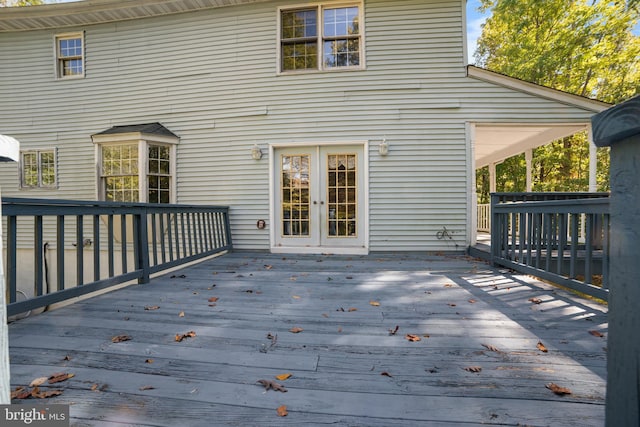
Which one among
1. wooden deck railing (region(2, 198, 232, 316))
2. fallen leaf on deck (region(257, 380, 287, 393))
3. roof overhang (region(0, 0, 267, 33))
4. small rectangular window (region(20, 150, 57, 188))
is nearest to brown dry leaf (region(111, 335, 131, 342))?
wooden deck railing (region(2, 198, 232, 316))

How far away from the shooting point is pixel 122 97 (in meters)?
6.34

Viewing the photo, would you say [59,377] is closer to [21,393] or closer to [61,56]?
[21,393]

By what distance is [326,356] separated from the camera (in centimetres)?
171

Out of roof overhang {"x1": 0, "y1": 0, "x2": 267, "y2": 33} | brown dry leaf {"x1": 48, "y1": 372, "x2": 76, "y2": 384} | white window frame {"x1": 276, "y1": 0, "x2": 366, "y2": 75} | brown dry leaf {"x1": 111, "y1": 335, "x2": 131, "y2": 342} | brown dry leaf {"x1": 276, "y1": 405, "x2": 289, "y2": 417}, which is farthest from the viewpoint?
roof overhang {"x1": 0, "y1": 0, "x2": 267, "y2": 33}

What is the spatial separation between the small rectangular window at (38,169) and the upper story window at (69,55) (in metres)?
1.78

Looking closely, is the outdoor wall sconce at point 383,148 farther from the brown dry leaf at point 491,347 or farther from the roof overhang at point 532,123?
the brown dry leaf at point 491,347

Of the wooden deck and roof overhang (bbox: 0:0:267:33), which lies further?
roof overhang (bbox: 0:0:267:33)

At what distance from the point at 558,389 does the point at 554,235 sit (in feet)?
10.3

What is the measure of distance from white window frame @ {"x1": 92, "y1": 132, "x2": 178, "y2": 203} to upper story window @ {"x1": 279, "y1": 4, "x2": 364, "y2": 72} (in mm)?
2750

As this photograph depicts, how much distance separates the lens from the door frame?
548 centimetres

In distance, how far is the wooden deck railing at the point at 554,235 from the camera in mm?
2512

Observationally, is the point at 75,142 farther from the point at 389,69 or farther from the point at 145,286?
the point at 389,69

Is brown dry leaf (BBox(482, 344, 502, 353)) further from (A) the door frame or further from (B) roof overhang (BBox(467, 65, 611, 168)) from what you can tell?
(B) roof overhang (BBox(467, 65, 611, 168))

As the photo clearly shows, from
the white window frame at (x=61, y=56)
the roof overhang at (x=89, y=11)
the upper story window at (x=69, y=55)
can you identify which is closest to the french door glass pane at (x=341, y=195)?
the roof overhang at (x=89, y=11)
